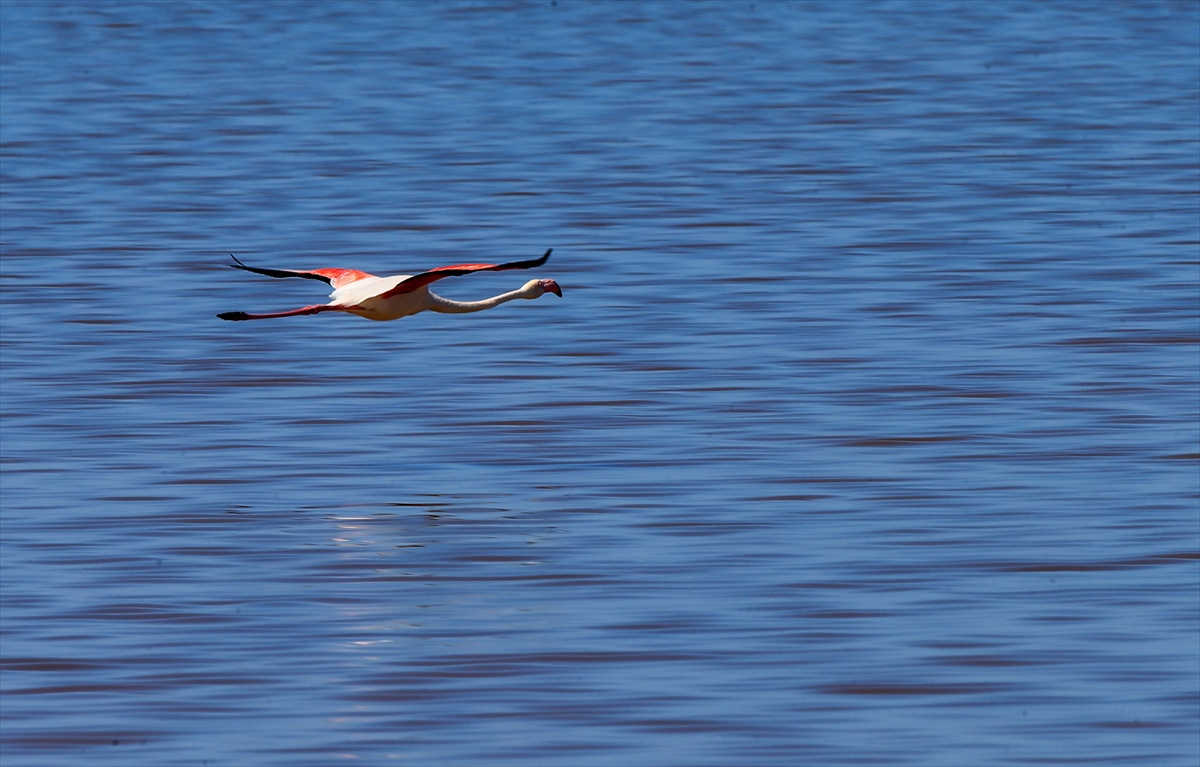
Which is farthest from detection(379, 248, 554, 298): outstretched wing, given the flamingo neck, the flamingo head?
the flamingo neck

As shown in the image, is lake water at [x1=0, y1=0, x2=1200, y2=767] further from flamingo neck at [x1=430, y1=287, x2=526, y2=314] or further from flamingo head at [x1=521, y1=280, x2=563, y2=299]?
flamingo head at [x1=521, y1=280, x2=563, y2=299]

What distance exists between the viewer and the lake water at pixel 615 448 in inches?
440

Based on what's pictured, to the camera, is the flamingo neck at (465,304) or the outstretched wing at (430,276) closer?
the outstretched wing at (430,276)

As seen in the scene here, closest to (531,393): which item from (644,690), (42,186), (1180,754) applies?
(644,690)

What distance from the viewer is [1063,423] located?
648 inches

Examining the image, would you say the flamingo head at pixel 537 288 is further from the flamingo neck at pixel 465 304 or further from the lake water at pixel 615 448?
the lake water at pixel 615 448

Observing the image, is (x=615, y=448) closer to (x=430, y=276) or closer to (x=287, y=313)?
(x=430, y=276)

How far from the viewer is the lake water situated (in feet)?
36.7

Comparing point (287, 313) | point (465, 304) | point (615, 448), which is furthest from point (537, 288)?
point (287, 313)

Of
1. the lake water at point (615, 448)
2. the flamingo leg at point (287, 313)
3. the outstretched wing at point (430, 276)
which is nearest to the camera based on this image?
the lake water at point (615, 448)

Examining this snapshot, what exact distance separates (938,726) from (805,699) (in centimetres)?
62

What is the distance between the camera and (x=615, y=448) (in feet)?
52.3

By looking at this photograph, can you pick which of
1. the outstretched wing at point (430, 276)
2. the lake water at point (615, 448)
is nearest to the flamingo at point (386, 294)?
the outstretched wing at point (430, 276)

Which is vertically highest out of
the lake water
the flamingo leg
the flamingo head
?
the flamingo leg
